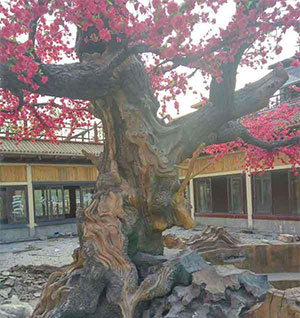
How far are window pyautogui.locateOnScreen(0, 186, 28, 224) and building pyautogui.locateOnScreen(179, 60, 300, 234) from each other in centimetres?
717

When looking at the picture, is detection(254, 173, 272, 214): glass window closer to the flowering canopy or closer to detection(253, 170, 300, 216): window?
detection(253, 170, 300, 216): window

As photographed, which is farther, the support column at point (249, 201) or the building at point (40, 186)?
the building at point (40, 186)

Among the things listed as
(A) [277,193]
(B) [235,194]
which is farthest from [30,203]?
(A) [277,193]

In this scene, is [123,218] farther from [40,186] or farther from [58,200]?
[58,200]

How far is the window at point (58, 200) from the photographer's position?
43.7ft

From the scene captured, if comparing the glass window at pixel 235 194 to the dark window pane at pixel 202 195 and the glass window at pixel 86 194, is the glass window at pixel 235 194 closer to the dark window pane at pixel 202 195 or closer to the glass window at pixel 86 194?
the dark window pane at pixel 202 195

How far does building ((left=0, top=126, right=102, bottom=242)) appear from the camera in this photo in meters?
12.1

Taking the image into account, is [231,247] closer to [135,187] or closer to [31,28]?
[135,187]

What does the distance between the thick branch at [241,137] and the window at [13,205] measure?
995cm

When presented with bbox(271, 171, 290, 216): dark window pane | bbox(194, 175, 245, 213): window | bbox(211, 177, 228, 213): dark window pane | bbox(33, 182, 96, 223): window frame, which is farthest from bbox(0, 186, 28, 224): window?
bbox(271, 171, 290, 216): dark window pane

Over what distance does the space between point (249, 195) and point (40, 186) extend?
8.23 m

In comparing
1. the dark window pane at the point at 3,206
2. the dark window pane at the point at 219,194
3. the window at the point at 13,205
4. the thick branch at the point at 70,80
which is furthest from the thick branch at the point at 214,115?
the dark window pane at the point at 3,206

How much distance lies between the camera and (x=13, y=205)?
12.5 meters

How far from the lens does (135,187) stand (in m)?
3.84
